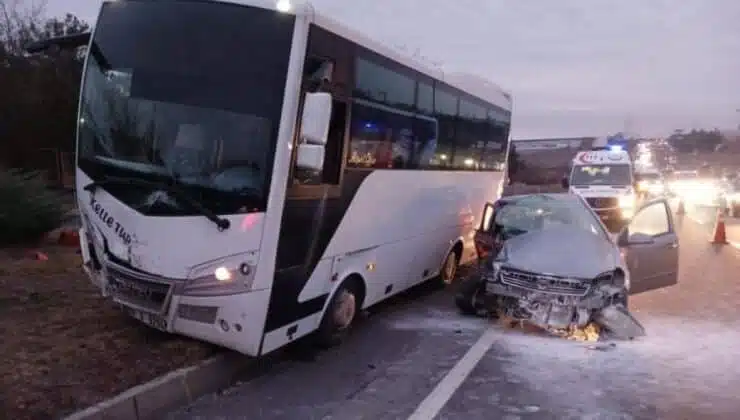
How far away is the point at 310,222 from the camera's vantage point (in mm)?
6891

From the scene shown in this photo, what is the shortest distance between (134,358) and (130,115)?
2149mm

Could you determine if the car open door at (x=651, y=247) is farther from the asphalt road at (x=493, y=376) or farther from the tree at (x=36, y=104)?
the tree at (x=36, y=104)

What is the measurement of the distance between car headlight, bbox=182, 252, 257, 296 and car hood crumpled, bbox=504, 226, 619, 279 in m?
3.92

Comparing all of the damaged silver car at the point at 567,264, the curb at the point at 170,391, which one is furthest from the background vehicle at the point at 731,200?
the curb at the point at 170,391

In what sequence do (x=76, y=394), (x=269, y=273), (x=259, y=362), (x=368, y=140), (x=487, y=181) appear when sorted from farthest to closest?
(x=487, y=181)
(x=368, y=140)
(x=259, y=362)
(x=269, y=273)
(x=76, y=394)

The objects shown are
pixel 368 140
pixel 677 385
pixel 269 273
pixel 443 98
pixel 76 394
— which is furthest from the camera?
pixel 443 98

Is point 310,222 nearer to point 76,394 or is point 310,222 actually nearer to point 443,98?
point 76,394

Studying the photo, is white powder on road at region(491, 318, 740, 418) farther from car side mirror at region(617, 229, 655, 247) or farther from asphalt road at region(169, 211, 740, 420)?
car side mirror at region(617, 229, 655, 247)

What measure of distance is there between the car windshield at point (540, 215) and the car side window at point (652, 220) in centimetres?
76

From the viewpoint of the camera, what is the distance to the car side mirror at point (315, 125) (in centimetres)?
618

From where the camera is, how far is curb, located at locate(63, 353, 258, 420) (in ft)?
17.6

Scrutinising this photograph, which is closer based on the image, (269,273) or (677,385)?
(269,273)

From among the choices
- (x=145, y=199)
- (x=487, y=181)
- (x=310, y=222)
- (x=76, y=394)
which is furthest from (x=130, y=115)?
(x=487, y=181)

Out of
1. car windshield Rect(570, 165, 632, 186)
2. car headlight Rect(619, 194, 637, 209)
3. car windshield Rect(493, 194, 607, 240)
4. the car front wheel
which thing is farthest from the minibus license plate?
car windshield Rect(570, 165, 632, 186)
